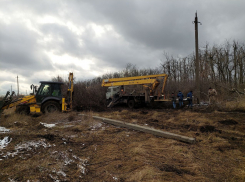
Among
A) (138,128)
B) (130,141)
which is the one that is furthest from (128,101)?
(130,141)

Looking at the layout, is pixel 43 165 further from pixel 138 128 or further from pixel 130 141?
pixel 138 128

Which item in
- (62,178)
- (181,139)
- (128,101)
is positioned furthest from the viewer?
(128,101)

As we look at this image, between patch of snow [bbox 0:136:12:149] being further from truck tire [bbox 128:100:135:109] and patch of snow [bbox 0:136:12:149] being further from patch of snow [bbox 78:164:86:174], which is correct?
truck tire [bbox 128:100:135:109]

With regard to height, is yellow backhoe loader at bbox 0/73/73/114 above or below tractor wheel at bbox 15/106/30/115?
above

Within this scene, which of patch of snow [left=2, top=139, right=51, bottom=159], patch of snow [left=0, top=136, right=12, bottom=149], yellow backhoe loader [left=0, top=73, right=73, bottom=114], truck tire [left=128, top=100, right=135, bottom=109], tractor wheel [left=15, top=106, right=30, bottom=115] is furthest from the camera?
truck tire [left=128, top=100, right=135, bottom=109]

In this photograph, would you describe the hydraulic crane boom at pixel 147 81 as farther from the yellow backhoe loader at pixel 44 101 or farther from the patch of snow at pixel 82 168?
the patch of snow at pixel 82 168

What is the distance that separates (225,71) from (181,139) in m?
21.5

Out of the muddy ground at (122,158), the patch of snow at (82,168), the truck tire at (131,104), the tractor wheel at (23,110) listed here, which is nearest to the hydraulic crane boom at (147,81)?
the truck tire at (131,104)

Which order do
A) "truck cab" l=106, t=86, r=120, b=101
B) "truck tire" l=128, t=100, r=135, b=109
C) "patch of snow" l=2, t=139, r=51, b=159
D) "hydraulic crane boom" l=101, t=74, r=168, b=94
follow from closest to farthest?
"patch of snow" l=2, t=139, r=51, b=159 → "hydraulic crane boom" l=101, t=74, r=168, b=94 → "truck tire" l=128, t=100, r=135, b=109 → "truck cab" l=106, t=86, r=120, b=101

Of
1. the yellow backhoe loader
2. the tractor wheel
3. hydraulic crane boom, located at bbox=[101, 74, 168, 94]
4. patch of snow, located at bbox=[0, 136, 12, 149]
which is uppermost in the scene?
hydraulic crane boom, located at bbox=[101, 74, 168, 94]

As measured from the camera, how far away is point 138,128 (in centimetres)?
667

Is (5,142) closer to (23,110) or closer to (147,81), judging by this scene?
(23,110)

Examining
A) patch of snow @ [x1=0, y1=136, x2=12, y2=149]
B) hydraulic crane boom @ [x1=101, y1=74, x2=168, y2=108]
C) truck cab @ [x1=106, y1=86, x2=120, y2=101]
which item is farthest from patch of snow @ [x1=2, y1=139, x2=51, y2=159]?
truck cab @ [x1=106, y1=86, x2=120, y2=101]

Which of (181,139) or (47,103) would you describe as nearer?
(181,139)
